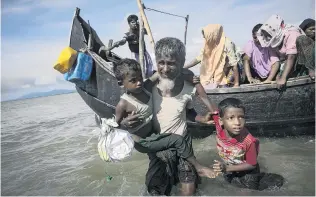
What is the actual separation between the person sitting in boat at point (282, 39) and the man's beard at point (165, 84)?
2141mm

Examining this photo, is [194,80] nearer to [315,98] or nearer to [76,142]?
[315,98]

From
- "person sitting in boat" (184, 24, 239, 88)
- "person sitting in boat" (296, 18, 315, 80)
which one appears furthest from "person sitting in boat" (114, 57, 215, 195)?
"person sitting in boat" (296, 18, 315, 80)

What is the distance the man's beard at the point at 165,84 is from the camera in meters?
2.27

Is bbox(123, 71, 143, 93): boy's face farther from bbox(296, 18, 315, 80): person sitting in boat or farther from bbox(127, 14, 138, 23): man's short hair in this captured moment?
bbox(127, 14, 138, 23): man's short hair

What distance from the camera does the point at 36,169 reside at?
14.1 ft

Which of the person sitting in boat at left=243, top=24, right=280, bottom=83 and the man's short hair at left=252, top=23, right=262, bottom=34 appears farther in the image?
the man's short hair at left=252, top=23, right=262, bottom=34

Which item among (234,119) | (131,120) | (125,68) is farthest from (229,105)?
(125,68)

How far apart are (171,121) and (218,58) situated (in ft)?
7.92

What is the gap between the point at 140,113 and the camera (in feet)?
7.13

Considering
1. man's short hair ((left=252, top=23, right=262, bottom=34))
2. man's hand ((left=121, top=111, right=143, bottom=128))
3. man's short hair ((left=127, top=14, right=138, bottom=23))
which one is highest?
man's short hair ((left=127, top=14, right=138, bottom=23))

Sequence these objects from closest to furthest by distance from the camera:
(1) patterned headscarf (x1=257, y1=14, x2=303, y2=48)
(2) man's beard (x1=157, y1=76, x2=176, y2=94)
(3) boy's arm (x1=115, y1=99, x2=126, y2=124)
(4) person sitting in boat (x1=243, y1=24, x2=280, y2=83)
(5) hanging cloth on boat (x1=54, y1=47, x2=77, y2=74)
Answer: (3) boy's arm (x1=115, y1=99, x2=126, y2=124), (2) man's beard (x1=157, y1=76, x2=176, y2=94), (1) patterned headscarf (x1=257, y1=14, x2=303, y2=48), (4) person sitting in boat (x1=243, y1=24, x2=280, y2=83), (5) hanging cloth on boat (x1=54, y1=47, x2=77, y2=74)

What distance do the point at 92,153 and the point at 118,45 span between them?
7.88 ft

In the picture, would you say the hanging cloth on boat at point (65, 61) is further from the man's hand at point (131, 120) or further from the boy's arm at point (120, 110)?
the man's hand at point (131, 120)

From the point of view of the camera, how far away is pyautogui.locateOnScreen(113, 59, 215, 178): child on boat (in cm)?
211
